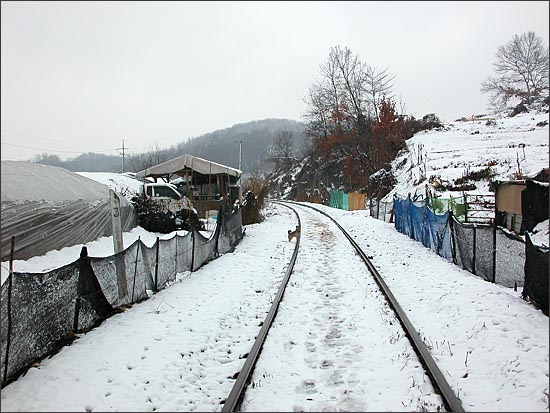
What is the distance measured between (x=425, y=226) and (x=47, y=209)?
40.6ft

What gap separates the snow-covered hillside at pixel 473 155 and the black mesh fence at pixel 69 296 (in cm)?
2165

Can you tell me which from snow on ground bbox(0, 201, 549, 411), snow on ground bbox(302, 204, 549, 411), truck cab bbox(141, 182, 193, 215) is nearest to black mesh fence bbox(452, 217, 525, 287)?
snow on ground bbox(302, 204, 549, 411)

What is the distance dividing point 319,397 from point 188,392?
145 centimetres

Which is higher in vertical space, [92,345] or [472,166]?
[472,166]

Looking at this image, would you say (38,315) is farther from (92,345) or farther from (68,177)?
(68,177)

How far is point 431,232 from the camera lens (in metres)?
13.3

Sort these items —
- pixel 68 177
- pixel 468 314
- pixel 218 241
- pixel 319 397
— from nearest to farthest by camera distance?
pixel 319 397
pixel 468 314
pixel 218 241
pixel 68 177

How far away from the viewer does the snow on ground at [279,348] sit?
4.12m

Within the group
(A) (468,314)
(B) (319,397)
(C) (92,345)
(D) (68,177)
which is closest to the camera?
(B) (319,397)

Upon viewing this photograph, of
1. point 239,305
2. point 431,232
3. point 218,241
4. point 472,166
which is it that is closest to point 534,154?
point 472,166

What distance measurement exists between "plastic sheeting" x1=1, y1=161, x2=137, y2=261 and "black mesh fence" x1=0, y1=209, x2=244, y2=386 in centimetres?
350

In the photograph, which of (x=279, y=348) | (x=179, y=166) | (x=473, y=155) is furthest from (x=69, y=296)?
(x=473, y=155)

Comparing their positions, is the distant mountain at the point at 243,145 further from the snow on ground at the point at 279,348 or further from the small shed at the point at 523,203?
the snow on ground at the point at 279,348

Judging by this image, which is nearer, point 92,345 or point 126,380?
point 126,380
